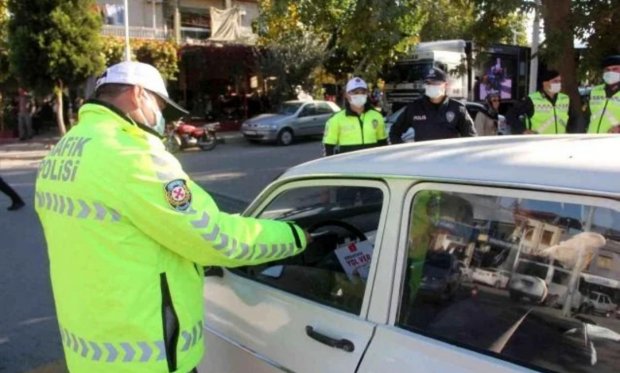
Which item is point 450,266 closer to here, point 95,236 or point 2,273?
point 95,236

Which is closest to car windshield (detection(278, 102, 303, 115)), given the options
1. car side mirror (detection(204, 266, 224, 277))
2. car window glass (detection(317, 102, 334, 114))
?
car window glass (detection(317, 102, 334, 114))

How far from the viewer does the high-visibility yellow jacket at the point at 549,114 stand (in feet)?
21.0

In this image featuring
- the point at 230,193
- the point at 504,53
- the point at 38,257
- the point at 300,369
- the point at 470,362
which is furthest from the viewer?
the point at 504,53

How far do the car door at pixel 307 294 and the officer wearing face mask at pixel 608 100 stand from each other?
3.99 meters

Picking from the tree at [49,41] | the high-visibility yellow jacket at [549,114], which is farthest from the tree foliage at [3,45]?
the high-visibility yellow jacket at [549,114]

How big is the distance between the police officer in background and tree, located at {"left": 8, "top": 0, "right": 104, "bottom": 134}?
14.0 m

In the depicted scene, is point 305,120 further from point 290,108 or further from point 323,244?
point 323,244

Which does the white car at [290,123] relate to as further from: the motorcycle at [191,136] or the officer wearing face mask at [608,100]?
the officer wearing face mask at [608,100]

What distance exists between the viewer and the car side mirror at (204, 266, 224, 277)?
2576 mm

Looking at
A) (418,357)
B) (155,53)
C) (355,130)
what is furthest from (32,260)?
(155,53)

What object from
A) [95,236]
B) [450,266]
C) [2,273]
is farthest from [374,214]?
[2,273]

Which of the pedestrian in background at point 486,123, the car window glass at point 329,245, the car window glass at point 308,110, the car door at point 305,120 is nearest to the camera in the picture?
the car window glass at point 329,245

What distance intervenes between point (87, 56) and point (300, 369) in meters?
17.4

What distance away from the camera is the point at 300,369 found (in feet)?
6.70
